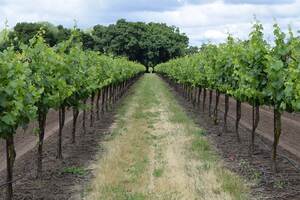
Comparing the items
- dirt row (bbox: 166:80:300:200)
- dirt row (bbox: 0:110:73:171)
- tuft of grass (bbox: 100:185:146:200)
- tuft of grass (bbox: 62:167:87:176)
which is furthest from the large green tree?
tuft of grass (bbox: 100:185:146:200)

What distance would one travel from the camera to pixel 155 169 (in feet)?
42.2

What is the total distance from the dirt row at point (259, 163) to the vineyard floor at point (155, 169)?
0.02 m

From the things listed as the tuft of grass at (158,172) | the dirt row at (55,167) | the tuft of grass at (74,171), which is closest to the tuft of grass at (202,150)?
the tuft of grass at (158,172)

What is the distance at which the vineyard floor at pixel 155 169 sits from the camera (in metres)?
10.7

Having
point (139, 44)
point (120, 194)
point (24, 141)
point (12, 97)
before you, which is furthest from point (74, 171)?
point (139, 44)

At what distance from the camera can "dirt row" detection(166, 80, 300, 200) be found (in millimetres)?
10703

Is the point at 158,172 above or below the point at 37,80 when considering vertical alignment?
below

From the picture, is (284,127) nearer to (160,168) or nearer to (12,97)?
(160,168)

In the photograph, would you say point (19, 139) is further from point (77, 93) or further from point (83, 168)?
point (83, 168)

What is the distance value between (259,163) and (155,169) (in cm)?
246

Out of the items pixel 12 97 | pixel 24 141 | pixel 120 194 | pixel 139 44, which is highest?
pixel 139 44

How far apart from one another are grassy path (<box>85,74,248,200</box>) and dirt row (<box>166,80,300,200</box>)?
32 centimetres

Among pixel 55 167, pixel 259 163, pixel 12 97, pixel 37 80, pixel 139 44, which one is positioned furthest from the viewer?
pixel 139 44

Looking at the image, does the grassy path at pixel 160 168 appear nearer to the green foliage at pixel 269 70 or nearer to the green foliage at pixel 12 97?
the green foliage at pixel 269 70
